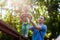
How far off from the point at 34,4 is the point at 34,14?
0.30ft

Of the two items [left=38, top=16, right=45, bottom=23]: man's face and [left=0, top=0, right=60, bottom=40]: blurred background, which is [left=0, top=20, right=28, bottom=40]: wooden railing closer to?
[left=0, top=0, right=60, bottom=40]: blurred background

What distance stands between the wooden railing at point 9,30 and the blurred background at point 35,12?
0.23 feet

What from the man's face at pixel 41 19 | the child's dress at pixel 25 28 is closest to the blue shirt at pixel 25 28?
the child's dress at pixel 25 28

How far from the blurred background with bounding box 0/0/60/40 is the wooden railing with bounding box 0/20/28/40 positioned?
7 centimetres

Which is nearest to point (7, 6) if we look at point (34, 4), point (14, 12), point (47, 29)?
point (14, 12)

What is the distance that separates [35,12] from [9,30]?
46 centimetres

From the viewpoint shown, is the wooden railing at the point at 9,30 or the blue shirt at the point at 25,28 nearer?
the wooden railing at the point at 9,30

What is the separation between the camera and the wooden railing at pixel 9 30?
1554mm

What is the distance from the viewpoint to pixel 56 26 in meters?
2.12

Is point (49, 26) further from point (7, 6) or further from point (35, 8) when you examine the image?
point (7, 6)

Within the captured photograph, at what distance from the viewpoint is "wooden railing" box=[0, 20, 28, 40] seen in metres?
1.55

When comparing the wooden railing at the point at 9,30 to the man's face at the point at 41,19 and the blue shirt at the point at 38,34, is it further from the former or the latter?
the man's face at the point at 41,19

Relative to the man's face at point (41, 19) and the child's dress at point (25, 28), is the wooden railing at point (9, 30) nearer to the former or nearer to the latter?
the child's dress at point (25, 28)

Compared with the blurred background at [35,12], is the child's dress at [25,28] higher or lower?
lower
